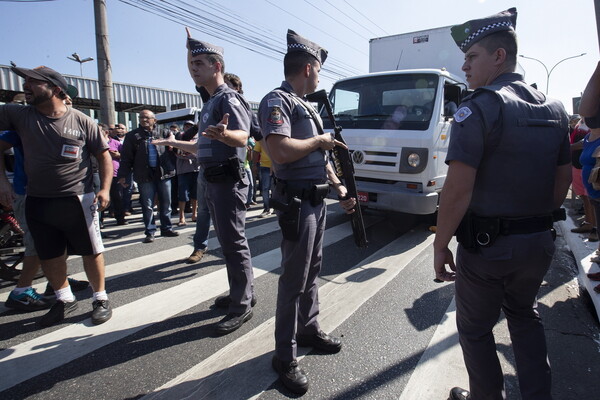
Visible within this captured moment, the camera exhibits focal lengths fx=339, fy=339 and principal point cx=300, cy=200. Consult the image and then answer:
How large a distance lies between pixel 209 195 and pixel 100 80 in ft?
26.1

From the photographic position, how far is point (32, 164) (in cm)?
273

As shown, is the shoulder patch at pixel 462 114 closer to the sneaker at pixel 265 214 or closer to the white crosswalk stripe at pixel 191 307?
the white crosswalk stripe at pixel 191 307

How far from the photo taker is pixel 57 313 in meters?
2.96

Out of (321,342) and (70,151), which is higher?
(70,151)

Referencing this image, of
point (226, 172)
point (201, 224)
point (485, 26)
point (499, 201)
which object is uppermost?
point (485, 26)

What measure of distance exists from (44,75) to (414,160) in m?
4.33

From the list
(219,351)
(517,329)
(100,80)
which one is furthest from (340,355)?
(100,80)

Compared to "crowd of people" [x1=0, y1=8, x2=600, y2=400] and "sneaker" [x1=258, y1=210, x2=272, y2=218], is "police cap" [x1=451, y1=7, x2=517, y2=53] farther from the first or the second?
"sneaker" [x1=258, y1=210, x2=272, y2=218]

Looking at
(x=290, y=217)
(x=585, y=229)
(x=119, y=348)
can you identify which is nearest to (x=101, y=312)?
(x=119, y=348)

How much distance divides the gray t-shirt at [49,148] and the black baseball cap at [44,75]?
22cm

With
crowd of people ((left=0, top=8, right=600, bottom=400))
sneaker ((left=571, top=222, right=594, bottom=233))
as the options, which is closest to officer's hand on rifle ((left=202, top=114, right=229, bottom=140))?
crowd of people ((left=0, top=8, right=600, bottom=400))

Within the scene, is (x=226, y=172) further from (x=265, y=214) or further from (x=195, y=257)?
(x=265, y=214)

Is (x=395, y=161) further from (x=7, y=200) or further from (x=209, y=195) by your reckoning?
(x=7, y=200)

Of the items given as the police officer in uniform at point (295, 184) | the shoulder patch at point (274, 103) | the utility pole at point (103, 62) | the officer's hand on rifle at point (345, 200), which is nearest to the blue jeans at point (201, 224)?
the officer's hand on rifle at point (345, 200)
